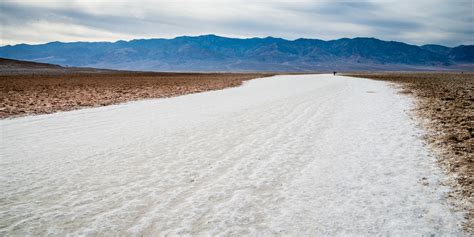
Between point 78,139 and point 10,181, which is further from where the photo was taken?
point 78,139

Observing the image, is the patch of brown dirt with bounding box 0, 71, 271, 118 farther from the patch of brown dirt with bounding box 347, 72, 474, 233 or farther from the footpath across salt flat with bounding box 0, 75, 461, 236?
the patch of brown dirt with bounding box 347, 72, 474, 233

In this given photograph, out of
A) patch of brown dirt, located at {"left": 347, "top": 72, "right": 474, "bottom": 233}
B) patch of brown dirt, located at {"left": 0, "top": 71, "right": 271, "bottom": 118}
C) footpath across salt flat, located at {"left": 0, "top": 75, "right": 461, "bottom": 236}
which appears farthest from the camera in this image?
patch of brown dirt, located at {"left": 0, "top": 71, "right": 271, "bottom": 118}

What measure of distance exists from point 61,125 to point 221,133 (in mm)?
5181

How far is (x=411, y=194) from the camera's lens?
4.90m

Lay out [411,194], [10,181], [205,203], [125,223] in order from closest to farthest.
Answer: [125,223] → [205,203] → [411,194] → [10,181]

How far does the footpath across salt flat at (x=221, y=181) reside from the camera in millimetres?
3996

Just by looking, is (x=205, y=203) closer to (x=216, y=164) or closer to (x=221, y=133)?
(x=216, y=164)

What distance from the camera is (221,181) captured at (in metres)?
5.43

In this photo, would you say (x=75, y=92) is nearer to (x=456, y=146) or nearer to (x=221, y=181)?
(x=221, y=181)

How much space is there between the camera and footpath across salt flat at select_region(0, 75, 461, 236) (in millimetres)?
3996

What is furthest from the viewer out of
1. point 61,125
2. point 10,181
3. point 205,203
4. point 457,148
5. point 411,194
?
point 61,125

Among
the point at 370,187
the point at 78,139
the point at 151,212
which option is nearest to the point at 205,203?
the point at 151,212

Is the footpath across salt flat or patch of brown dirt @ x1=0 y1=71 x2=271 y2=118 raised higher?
patch of brown dirt @ x1=0 y1=71 x2=271 y2=118

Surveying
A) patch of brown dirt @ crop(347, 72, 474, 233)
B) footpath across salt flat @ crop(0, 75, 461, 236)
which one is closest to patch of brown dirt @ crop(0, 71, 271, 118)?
footpath across salt flat @ crop(0, 75, 461, 236)
